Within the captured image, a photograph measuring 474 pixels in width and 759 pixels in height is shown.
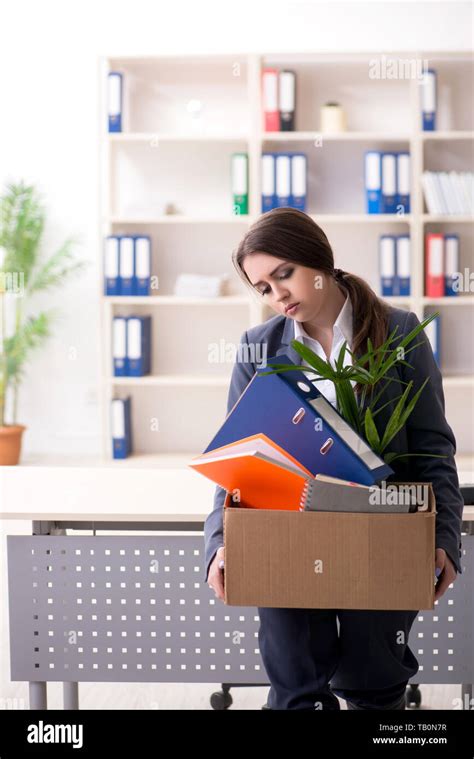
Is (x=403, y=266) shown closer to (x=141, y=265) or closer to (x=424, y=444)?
(x=141, y=265)

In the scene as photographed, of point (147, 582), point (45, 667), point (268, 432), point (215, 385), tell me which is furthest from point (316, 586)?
point (215, 385)

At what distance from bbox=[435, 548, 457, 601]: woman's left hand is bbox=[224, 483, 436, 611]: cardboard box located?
125 mm

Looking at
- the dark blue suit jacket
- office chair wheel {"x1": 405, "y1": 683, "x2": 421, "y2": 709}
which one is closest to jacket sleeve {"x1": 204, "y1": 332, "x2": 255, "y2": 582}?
the dark blue suit jacket

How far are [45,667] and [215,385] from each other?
2742 mm

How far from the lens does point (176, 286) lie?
16.0ft

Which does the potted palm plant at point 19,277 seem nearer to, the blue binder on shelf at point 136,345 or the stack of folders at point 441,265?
the blue binder on shelf at point 136,345

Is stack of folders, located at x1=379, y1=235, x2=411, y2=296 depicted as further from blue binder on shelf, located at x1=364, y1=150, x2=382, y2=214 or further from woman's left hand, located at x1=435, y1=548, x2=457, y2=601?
woman's left hand, located at x1=435, y1=548, x2=457, y2=601

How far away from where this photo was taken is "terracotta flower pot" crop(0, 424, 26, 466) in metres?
5.05

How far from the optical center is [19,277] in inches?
201

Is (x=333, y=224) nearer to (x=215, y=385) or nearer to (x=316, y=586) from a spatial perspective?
(x=215, y=385)

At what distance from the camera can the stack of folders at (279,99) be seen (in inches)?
182

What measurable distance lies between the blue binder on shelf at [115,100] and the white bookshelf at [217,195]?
0.07 metres

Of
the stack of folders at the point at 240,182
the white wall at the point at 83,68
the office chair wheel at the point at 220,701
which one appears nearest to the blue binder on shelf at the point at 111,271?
the white wall at the point at 83,68

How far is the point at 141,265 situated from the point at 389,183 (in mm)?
1379
